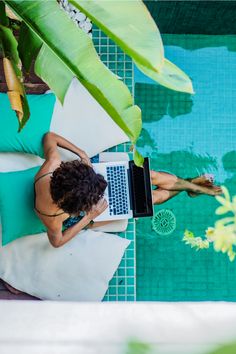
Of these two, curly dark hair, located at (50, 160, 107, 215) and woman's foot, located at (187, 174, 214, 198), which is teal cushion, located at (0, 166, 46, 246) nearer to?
curly dark hair, located at (50, 160, 107, 215)

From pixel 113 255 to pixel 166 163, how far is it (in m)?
0.95

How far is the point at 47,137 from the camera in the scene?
Result: 3123 mm

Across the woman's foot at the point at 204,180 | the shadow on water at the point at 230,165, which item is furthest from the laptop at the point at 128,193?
the shadow on water at the point at 230,165

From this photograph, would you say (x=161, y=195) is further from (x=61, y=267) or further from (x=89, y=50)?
(x=89, y=50)

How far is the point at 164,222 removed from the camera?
391 cm

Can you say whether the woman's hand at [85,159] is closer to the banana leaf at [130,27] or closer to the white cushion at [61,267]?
the white cushion at [61,267]

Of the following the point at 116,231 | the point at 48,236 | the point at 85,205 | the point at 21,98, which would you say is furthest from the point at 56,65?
the point at 116,231

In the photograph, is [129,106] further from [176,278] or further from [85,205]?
[176,278]

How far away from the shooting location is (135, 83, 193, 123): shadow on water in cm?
402

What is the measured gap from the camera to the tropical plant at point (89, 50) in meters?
1.63

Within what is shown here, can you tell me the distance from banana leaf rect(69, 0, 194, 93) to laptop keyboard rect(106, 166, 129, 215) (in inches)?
60.3

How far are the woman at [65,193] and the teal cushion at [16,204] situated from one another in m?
0.05

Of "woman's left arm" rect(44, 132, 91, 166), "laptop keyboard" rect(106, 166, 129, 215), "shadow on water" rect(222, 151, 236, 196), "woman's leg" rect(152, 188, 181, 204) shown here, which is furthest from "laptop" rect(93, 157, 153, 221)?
"shadow on water" rect(222, 151, 236, 196)

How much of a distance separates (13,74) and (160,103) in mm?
2024
